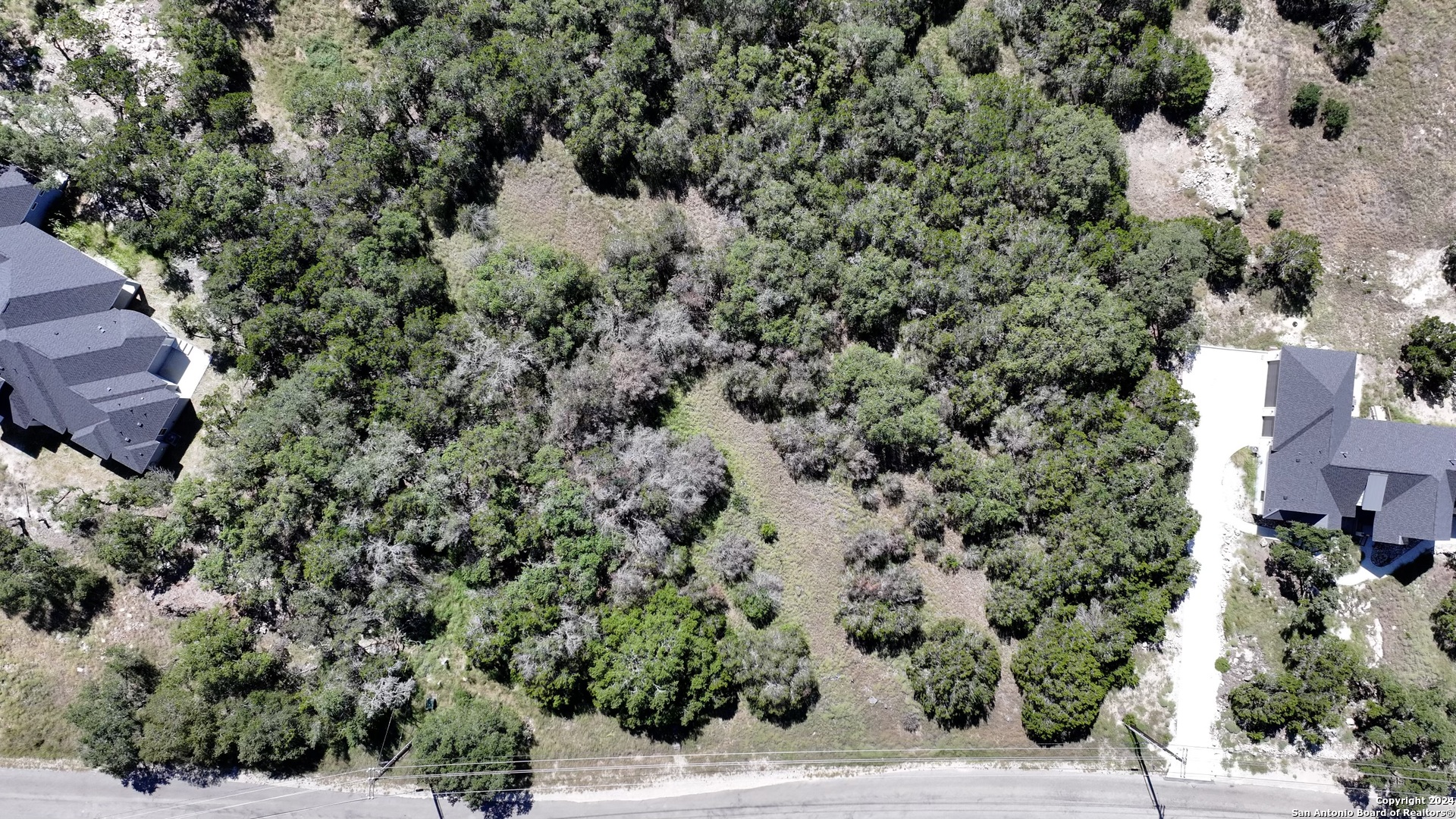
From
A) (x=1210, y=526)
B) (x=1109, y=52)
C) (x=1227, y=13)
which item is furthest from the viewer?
(x=1227, y=13)

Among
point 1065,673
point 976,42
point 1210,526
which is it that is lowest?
point 1065,673

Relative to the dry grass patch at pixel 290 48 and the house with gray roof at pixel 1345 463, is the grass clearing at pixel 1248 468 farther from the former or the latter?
the dry grass patch at pixel 290 48

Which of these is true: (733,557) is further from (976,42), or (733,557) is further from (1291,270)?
(1291,270)

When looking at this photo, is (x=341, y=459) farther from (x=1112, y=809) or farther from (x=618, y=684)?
(x=1112, y=809)

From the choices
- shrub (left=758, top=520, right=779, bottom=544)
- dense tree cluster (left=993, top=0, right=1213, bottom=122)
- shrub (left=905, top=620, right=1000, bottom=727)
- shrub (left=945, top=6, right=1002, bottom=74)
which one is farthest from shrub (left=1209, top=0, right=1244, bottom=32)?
shrub (left=758, top=520, right=779, bottom=544)

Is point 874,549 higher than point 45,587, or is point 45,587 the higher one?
point 874,549

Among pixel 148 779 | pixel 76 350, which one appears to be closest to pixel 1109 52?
pixel 76 350
